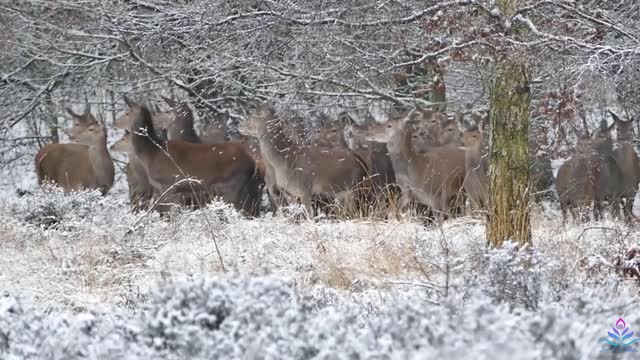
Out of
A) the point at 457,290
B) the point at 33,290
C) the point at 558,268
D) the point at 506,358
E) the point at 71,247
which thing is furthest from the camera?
the point at 71,247

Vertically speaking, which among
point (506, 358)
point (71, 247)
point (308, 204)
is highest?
point (506, 358)

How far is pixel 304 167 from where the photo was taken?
1432 cm

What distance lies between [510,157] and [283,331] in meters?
3.96

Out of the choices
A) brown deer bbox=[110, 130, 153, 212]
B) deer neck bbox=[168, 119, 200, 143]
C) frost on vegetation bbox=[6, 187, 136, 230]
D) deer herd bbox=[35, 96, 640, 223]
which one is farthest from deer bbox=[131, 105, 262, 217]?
deer neck bbox=[168, 119, 200, 143]

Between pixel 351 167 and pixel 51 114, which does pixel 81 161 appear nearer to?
pixel 51 114

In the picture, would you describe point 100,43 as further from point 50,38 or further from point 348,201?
point 348,201

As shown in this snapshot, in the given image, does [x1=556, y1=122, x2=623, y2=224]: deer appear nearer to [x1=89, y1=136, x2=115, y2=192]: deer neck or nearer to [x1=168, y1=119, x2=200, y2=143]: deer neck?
[x1=168, y1=119, x2=200, y2=143]: deer neck

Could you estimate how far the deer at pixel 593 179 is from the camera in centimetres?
1418

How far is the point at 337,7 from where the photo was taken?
10680 mm

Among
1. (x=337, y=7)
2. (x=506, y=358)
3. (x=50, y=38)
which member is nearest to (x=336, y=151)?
(x=337, y=7)

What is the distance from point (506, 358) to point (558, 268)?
11.5ft

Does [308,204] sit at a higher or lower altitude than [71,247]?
lower

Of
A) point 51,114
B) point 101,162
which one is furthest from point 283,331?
point 51,114

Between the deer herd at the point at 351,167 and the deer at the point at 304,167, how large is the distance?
0.5 inches
